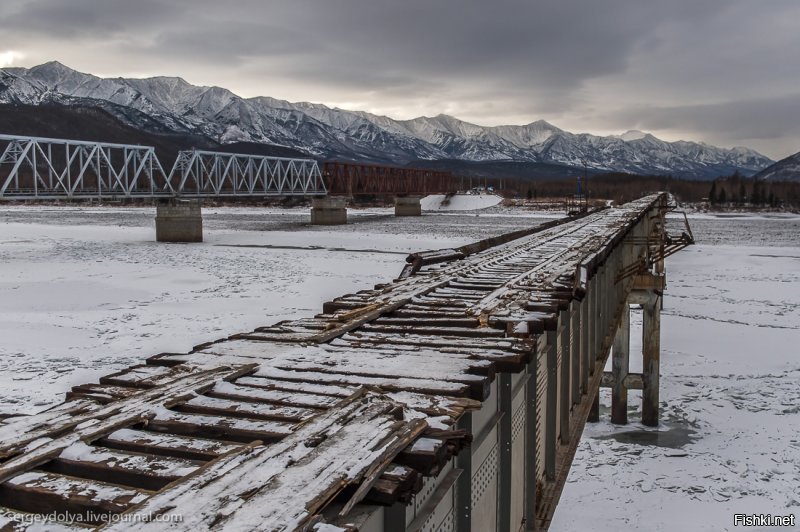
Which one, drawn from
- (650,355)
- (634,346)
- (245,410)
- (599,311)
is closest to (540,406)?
(245,410)

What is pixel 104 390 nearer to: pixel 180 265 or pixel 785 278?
pixel 180 265

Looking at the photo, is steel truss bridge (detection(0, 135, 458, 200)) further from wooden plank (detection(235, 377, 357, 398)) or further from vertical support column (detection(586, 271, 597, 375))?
wooden plank (detection(235, 377, 357, 398))

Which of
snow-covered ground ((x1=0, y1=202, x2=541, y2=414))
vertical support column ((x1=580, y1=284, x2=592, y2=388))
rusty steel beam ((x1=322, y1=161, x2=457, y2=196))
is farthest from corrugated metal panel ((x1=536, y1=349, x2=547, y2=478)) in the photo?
rusty steel beam ((x1=322, y1=161, x2=457, y2=196))

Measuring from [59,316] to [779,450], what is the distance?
21858 millimetres

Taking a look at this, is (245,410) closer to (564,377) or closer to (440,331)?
(440,331)

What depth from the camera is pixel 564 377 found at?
1022 centimetres

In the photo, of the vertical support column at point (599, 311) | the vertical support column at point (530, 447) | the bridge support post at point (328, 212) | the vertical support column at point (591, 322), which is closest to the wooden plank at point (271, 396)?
the vertical support column at point (530, 447)

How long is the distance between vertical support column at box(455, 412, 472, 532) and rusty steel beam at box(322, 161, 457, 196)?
9350cm

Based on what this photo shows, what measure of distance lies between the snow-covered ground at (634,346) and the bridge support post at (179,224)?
11.4 meters

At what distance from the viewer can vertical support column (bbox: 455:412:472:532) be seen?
5148 mm

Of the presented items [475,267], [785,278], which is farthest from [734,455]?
[785,278]

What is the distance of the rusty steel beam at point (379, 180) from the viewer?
4063 inches

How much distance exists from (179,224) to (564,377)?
5393 cm

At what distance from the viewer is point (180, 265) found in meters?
38.9
